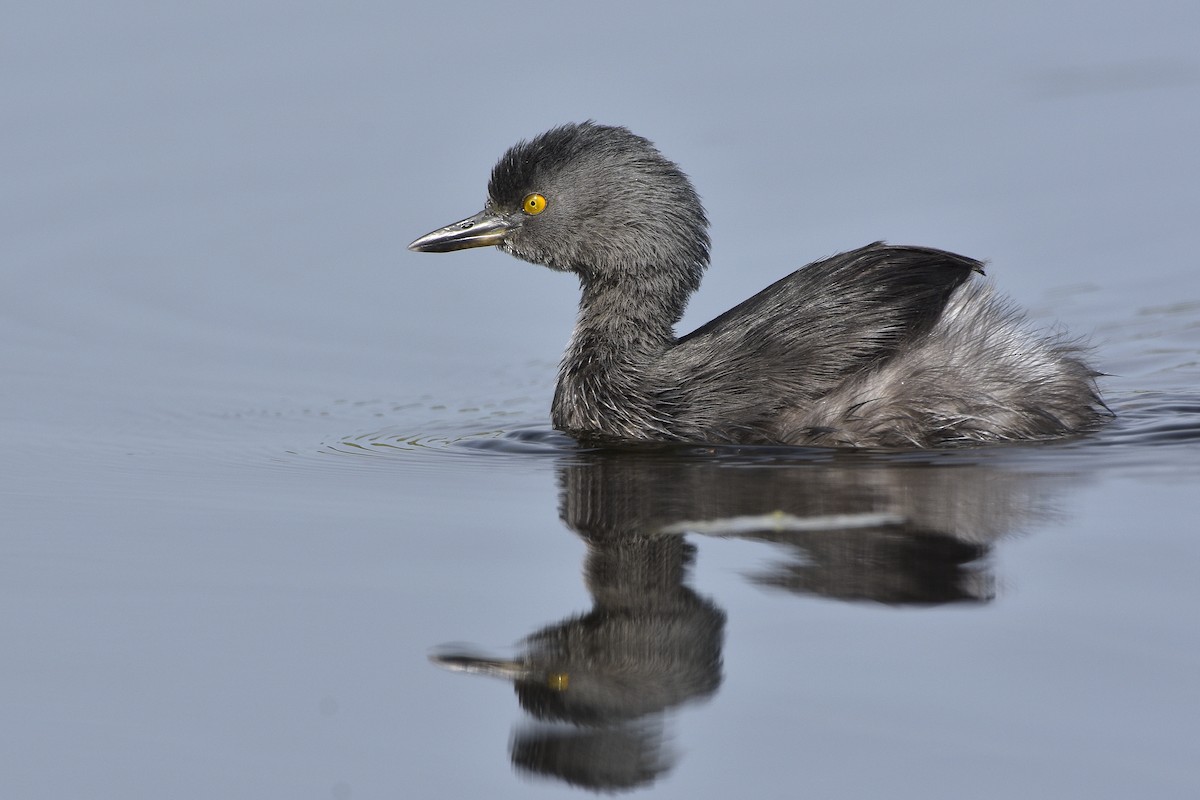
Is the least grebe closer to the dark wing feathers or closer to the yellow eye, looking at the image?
the dark wing feathers

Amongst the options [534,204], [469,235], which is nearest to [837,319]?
[534,204]

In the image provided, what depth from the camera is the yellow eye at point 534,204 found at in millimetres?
8555

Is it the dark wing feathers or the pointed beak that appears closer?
the dark wing feathers

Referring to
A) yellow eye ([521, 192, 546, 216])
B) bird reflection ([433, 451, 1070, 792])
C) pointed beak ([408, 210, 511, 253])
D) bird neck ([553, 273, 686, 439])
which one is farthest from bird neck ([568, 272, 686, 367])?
bird reflection ([433, 451, 1070, 792])

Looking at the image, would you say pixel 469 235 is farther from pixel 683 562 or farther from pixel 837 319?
pixel 683 562

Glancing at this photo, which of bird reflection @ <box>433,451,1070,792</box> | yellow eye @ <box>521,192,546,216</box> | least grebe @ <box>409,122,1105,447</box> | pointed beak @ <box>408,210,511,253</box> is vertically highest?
yellow eye @ <box>521,192,546,216</box>

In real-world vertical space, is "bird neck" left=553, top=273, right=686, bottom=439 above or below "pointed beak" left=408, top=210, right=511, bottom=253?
below

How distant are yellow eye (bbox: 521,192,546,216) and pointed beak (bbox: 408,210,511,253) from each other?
137 mm

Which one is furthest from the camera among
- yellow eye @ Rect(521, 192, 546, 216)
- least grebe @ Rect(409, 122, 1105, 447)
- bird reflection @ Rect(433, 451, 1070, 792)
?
yellow eye @ Rect(521, 192, 546, 216)

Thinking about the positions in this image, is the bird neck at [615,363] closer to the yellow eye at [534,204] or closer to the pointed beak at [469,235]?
the yellow eye at [534,204]

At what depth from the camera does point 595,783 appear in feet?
13.6

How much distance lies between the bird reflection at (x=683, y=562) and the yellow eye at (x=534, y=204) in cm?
150

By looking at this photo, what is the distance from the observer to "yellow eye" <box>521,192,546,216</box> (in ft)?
28.1

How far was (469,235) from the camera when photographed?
8.74 metres
